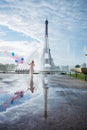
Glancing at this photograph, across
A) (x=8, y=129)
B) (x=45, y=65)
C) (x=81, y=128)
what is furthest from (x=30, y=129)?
(x=45, y=65)

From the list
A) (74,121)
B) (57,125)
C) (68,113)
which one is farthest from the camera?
(68,113)

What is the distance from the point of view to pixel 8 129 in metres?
4.70

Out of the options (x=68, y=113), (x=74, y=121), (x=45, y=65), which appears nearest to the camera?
(x=74, y=121)

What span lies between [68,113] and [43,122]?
1.57m

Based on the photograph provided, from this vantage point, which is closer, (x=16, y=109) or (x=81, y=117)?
(x=81, y=117)

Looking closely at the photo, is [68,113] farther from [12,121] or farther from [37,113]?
[12,121]

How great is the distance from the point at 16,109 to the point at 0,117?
1.19 m

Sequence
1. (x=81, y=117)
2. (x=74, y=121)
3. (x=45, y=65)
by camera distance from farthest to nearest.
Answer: (x=45, y=65) < (x=81, y=117) < (x=74, y=121)

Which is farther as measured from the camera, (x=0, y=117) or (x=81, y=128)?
(x=0, y=117)

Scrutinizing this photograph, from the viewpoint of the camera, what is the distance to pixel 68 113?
6621mm

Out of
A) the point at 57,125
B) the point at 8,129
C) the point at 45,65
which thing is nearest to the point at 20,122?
the point at 8,129

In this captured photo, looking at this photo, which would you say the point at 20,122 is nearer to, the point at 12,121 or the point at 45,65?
the point at 12,121

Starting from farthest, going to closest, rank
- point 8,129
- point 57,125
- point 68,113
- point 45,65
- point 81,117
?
point 45,65 < point 68,113 < point 81,117 < point 57,125 < point 8,129

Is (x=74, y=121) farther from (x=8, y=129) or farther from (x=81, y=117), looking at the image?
(x=8, y=129)
